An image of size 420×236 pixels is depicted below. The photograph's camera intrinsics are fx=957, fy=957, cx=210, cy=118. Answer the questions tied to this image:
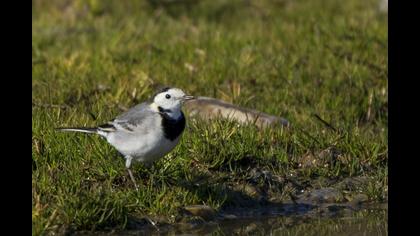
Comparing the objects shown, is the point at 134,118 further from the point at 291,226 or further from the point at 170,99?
the point at 291,226

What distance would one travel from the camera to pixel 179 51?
433 inches

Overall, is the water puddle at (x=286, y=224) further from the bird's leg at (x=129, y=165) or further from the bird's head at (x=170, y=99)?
the bird's head at (x=170, y=99)

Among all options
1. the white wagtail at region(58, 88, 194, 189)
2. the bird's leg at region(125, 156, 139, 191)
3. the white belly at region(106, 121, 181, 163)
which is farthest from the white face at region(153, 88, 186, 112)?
the bird's leg at region(125, 156, 139, 191)

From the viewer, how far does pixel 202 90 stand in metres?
10.1

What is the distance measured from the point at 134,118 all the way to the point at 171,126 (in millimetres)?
351

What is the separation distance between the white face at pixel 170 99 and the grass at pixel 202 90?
491 millimetres

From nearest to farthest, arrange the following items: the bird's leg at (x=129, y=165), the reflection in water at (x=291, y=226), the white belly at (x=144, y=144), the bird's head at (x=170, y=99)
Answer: the white belly at (x=144, y=144)
the reflection in water at (x=291, y=226)
the bird's leg at (x=129, y=165)
the bird's head at (x=170, y=99)

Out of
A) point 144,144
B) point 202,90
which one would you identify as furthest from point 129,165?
point 202,90

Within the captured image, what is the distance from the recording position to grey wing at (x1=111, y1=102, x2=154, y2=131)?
705cm

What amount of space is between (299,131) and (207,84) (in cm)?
199

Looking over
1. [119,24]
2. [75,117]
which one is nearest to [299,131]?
[75,117]

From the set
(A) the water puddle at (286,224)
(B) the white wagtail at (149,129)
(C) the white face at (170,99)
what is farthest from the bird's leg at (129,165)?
(C) the white face at (170,99)

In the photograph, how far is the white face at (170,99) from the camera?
23.6 feet
